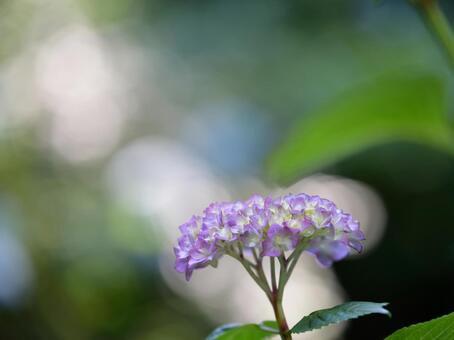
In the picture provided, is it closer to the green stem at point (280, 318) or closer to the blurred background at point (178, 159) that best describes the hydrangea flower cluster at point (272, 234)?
the green stem at point (280, 318)

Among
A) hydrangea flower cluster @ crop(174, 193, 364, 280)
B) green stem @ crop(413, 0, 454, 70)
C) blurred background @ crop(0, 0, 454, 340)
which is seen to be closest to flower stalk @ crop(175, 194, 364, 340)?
hydrangea flower cluster @ crop(174, 193, 364, 280)

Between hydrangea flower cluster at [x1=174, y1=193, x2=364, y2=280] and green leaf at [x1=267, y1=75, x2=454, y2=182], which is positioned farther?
green leaf at [x1=267, y1=75, x2=454, y2=182]

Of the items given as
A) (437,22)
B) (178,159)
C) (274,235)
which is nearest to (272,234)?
(274,235)

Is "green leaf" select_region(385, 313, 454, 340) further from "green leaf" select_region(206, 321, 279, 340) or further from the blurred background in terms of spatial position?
the blurred background

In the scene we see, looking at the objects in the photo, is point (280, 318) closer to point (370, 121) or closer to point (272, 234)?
point (272, 234)

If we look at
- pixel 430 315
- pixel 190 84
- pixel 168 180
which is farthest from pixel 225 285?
pixel 430 315

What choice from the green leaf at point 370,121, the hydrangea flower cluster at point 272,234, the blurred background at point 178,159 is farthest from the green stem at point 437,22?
the blurred background at point 178,159

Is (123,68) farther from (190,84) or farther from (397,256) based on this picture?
(397,256)
